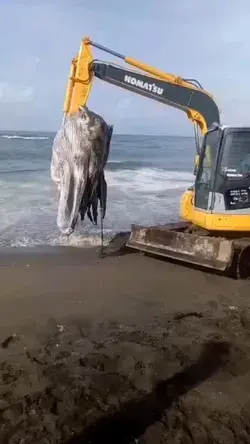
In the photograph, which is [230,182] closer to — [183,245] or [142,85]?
[183,245]

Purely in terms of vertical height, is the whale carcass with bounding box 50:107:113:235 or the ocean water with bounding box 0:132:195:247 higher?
the whale carcass with bounding box 50:107:113:235

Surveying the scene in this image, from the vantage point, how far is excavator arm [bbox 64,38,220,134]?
300 inches

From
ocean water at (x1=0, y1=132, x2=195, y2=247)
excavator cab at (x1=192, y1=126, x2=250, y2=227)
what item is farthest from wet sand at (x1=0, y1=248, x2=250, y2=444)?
ocean water at (x1=0, y1=132, x2=195, y2=247)

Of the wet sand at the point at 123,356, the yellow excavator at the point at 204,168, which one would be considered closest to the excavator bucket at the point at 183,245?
the yellow excavator at the point at 204,168

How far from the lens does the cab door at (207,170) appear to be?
26.0 ft

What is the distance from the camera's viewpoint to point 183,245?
7980 mm

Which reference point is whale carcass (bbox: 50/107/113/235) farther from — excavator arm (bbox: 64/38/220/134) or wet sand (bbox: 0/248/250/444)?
wet sand (bbox: 0/248/250/444)

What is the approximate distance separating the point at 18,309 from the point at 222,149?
158 inches

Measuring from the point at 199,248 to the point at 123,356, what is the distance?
3.28 meters

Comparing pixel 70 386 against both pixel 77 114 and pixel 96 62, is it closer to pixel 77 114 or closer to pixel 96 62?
pixel 77 114

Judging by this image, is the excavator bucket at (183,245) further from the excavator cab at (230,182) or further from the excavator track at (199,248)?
the excavator cab at (230,182)

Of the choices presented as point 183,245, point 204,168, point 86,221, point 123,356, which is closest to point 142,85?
point 204,168

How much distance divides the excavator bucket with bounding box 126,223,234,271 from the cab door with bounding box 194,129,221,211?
0.63 metres

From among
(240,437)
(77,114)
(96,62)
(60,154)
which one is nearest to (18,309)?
(60,154)
